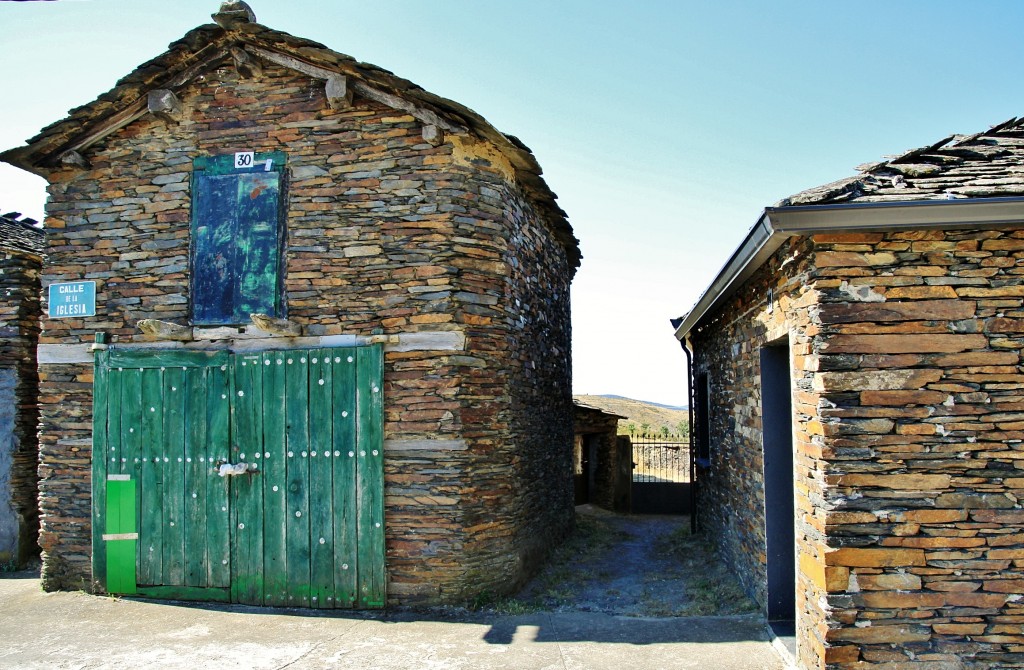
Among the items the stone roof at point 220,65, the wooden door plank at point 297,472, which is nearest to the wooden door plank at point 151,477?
the wooden door plank at point 297,472

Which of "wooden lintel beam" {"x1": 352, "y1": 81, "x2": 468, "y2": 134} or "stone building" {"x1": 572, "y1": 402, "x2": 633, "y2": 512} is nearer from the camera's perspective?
"wooden lintel beam" {"x1": 352, "y1": 81, "x2": 468, "y2": 134}

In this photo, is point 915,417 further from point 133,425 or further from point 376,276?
point 133,425

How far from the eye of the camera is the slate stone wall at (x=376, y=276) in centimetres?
632

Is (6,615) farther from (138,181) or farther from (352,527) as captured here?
(138,181)

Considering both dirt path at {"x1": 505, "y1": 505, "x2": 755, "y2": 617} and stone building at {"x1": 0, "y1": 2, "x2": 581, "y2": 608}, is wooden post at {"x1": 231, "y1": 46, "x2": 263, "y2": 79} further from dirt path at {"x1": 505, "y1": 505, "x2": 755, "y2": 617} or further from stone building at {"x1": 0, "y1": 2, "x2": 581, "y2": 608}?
dirt path at {"x1": 505, "y1": 505, "x2": 755, "y2": 617}

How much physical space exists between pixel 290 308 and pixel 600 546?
5730 mm

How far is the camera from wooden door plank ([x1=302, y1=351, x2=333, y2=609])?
6391mm

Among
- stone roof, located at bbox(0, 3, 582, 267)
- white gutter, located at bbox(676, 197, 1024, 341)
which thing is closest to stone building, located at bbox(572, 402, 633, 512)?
stone roof, located at bbox(0, 3, 582, 267)

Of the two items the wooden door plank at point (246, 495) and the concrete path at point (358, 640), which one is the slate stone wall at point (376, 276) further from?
the wooden door plank at point (246, 495)

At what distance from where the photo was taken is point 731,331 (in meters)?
7.37

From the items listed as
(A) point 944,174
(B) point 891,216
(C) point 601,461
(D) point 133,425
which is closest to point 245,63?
(D) point 133,425

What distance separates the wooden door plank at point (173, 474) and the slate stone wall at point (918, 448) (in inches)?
226

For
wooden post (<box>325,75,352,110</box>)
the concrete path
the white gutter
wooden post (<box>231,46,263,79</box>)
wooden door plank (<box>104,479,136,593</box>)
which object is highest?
wooden post (<box>231,46,263,79</box>)

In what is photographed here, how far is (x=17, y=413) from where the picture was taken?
8602 mm
